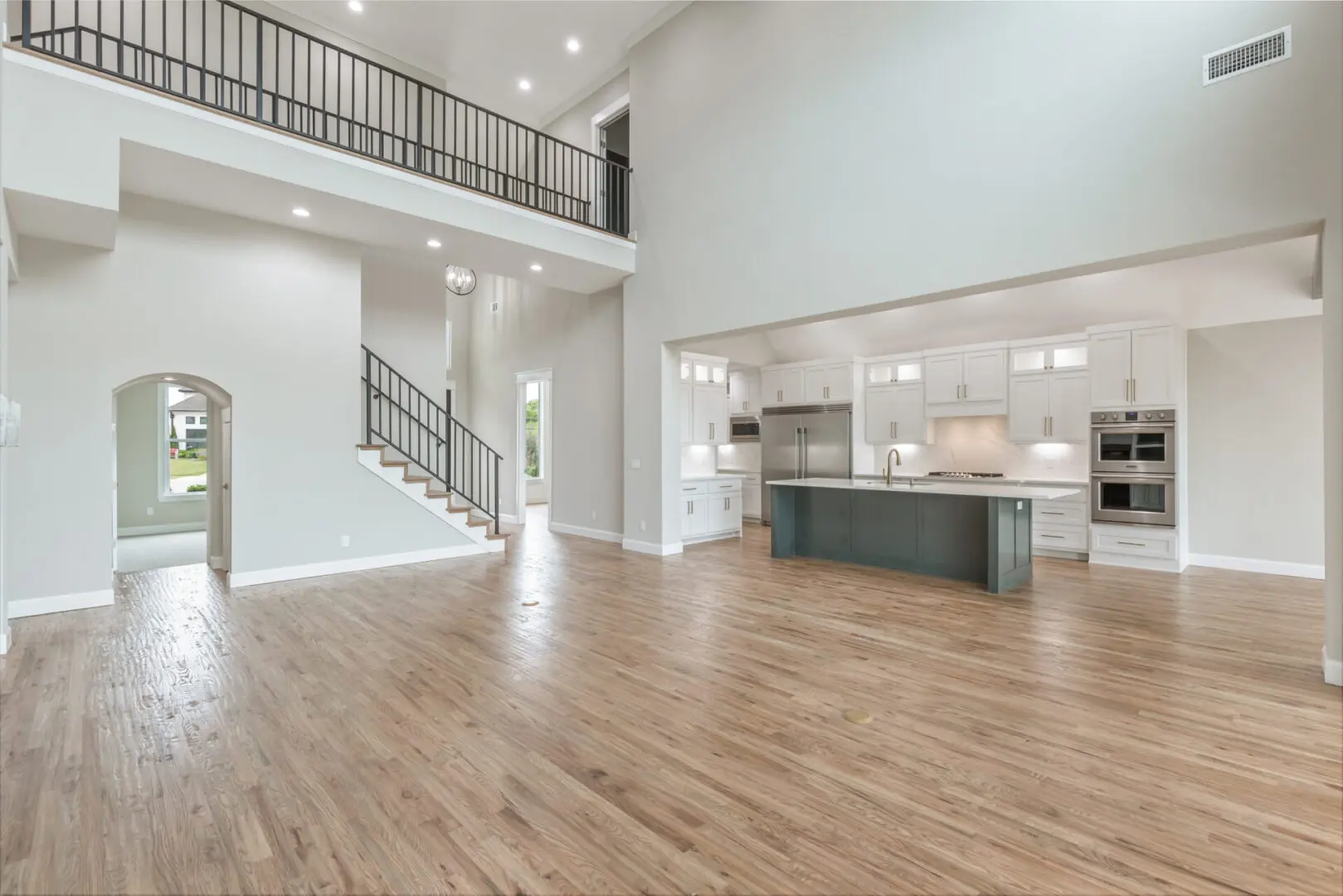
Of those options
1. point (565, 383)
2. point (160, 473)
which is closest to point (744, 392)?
point (565, 383)

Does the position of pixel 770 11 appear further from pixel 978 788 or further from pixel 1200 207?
pixel 978 788

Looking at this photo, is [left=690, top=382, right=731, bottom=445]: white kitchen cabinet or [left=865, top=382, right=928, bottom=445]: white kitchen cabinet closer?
[left=865, top=382, right=928, bottom=445]: white kitchen cabinet

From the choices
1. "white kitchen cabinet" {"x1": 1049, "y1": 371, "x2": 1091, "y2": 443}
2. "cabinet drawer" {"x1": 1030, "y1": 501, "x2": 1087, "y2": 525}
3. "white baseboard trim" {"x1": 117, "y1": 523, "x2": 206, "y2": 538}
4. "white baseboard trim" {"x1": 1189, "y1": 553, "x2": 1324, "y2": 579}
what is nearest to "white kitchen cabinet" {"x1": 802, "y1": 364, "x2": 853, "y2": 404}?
"white kitchen cabinet" {"x1": 1049, "y1": 371, "x2": 1091, "y2": 443}

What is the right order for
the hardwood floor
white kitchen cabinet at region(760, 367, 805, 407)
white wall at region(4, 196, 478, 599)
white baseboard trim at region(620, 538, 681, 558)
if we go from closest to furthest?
the hardwood floor
white wall at region(4, 196, 478, 599)
white baseboard trim at region(620, 538, 681, 558)
white kitchen cabinet at region(760, 367, 805, 407)

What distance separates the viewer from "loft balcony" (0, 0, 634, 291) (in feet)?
13.3

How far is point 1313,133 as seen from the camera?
3416 millimetres

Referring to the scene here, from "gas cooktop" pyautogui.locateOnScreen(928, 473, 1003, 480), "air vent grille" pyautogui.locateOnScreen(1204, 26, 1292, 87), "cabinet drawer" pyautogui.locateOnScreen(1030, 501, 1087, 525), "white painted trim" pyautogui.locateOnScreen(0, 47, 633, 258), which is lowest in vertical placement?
"cabinet drawer" pyautogui.locateOnScreen(1030, 501, 1087, 525)

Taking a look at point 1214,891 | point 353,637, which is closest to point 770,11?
point 353,637

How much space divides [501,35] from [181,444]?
795 cm

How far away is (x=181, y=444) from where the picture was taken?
9.83 metres

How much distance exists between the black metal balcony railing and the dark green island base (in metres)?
4.22

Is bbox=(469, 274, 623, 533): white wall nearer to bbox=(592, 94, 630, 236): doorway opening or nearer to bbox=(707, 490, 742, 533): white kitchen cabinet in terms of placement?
bbox=(592, 94, 630, 236): doorway opening

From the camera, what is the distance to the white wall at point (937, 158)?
355 cm

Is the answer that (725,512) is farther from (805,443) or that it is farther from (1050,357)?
(1050,357)
